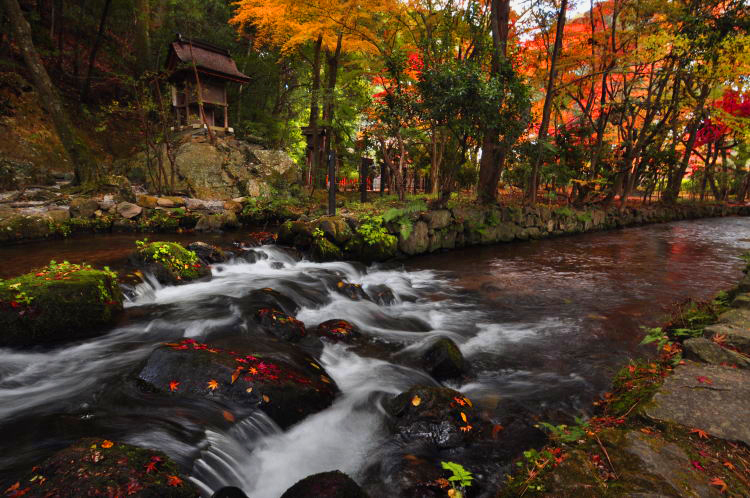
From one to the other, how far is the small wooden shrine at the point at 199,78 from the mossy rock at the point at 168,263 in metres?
11.7

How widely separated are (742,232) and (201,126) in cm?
2446

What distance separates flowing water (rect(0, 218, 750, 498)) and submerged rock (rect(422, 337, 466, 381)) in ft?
0.54

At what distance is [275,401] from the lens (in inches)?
Answer: 131

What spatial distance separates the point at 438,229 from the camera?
11484 mm

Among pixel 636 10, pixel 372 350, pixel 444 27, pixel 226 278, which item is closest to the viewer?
pixel 372 350

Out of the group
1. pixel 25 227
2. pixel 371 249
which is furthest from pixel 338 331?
pixel 25 227

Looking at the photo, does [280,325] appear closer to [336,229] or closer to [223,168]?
[336,229]

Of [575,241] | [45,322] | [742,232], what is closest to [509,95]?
Answer: [575,241]

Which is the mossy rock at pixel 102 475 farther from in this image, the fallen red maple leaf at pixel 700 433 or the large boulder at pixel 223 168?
the large boulder at pixel 223 168

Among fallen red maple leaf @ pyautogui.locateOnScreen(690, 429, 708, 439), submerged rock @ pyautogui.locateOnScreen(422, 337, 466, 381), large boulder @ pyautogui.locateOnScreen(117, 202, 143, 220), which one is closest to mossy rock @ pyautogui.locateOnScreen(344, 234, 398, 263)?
submerged rock @ pyautogui.locateOnScreen(422, 337, 466, 381)

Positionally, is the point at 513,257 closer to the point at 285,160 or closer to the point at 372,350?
the point at 372,350

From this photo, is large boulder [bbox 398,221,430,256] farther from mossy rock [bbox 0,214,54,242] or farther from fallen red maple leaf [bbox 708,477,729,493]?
mossy rock [bbox 0,214,54,242]

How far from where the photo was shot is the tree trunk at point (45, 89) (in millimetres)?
10930

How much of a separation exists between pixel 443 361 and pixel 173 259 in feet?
17.0
